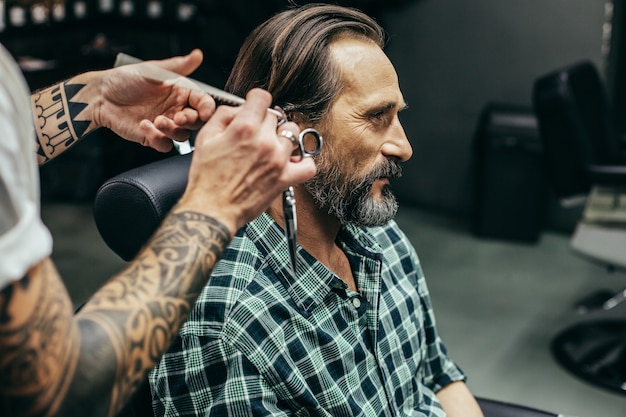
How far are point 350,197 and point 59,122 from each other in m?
0.56

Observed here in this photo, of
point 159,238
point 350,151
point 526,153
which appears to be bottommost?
point 526,153

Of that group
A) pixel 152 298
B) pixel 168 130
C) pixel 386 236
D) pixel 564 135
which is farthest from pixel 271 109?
pixel 564 135

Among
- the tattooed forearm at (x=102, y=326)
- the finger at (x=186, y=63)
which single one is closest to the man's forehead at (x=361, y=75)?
the finger at (x=186, y=63)

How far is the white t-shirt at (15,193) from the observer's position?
27.3 inches

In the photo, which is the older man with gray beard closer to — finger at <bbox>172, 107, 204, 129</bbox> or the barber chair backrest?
finger at <bbox>172, 107, 204, 129</bbox>

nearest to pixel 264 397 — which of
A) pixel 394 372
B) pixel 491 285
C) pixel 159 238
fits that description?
pixel 394 372

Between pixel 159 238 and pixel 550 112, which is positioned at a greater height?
pixel 159 238

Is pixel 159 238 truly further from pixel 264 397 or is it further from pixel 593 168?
pixel 593 168

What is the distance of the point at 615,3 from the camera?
13.8 ft

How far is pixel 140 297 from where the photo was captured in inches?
33.7

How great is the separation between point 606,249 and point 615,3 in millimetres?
1887

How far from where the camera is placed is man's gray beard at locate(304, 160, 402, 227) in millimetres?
1512

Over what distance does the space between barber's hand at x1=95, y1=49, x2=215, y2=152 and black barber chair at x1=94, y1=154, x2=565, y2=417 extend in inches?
2.8

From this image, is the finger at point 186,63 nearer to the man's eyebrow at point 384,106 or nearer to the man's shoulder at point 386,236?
the man's eyebrow at point 384,106
